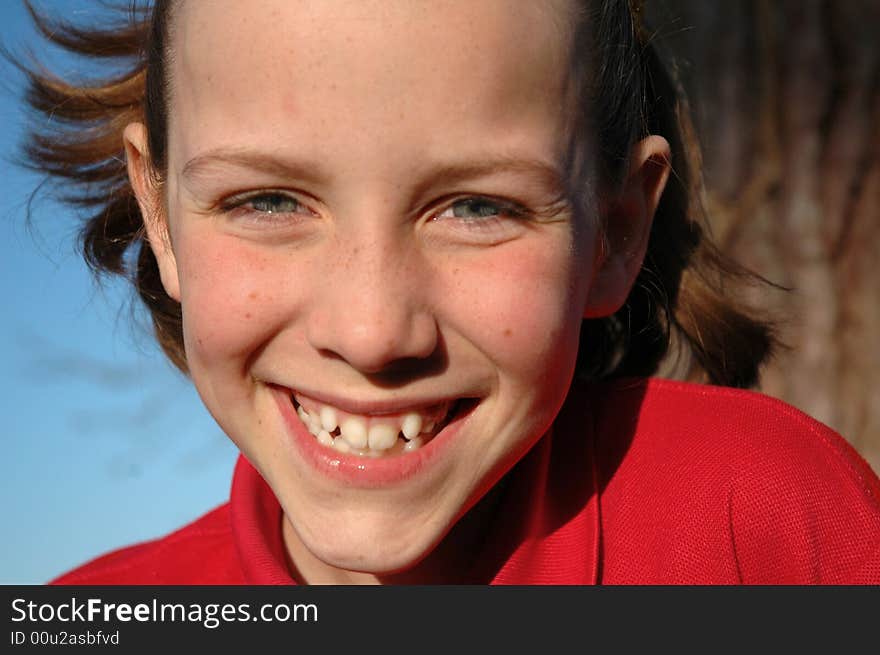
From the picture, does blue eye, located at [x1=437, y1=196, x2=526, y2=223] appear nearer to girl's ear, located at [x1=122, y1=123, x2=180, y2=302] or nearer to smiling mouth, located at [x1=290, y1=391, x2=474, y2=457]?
smiling mouth, located at [x1=290, y1=391, x2=474, y2=457]

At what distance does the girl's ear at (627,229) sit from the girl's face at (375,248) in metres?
0.14

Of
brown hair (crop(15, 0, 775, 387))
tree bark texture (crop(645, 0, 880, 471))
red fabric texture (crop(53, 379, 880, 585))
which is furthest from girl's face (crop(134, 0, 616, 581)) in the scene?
tree bark texture (crop(645, 0, 880, 471))

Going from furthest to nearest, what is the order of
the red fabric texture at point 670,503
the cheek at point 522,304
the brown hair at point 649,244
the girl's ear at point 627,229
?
1. the brown hair at point 649,244
2. the girl's ear at point 627,229
3. the red fabric texture at point 670,503
4. the cheek at point 522,304

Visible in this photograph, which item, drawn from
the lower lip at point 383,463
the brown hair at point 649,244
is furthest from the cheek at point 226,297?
the brown hair at point 649,244

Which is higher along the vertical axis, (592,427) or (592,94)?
(592,94)

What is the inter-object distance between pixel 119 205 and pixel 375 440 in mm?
1110

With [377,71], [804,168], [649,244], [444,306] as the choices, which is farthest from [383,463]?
[804,168]

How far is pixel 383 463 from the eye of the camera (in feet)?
6.38

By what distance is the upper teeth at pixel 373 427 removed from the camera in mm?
1909

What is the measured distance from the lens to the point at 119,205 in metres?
2.70

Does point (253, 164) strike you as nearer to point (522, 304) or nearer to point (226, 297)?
point (226, 297)

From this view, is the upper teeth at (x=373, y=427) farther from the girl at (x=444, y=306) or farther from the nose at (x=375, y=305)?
the nose at (x=375, y=305)
